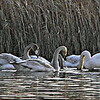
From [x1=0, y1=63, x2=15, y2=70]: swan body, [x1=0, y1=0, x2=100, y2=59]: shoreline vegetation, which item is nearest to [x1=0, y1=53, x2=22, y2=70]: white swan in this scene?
[x1=0, y1=63, x2=15, y2=70]: swan body

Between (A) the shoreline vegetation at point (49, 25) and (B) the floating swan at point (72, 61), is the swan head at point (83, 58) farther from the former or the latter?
(A) the shoreline vegetation at point (49, 25)

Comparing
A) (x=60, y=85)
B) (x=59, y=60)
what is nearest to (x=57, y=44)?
(x=59, y=60)

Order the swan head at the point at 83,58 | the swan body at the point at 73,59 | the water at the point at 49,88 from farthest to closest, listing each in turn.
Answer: the swan body at the point at 73,59
the swan head at the point at 83,58
the water at the point at 49,88

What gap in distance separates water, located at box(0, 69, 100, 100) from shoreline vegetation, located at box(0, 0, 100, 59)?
530cm

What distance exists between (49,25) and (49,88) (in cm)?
792

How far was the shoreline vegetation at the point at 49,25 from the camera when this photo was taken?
1636 centimetres

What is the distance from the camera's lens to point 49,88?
8.97 metres

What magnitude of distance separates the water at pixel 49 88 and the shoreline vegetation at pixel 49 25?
17.4 ft

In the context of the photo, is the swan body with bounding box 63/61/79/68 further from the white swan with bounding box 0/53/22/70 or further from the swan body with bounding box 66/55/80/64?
the white swan with bounding box 0/53/22/70

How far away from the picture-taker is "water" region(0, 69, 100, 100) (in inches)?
312

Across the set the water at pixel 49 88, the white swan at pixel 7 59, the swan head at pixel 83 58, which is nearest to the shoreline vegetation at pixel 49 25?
the swan head at pixel 83 58

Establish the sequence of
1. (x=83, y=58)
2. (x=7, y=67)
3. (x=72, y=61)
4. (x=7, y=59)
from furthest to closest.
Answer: (x=72, y=61) < (x=83, y=58) < (x=7, y=59) < (x=7, y=67)

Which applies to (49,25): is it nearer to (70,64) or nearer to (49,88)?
(70,64)

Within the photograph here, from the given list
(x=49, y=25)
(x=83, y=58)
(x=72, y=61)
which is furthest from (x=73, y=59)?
(x=49, y=25)
